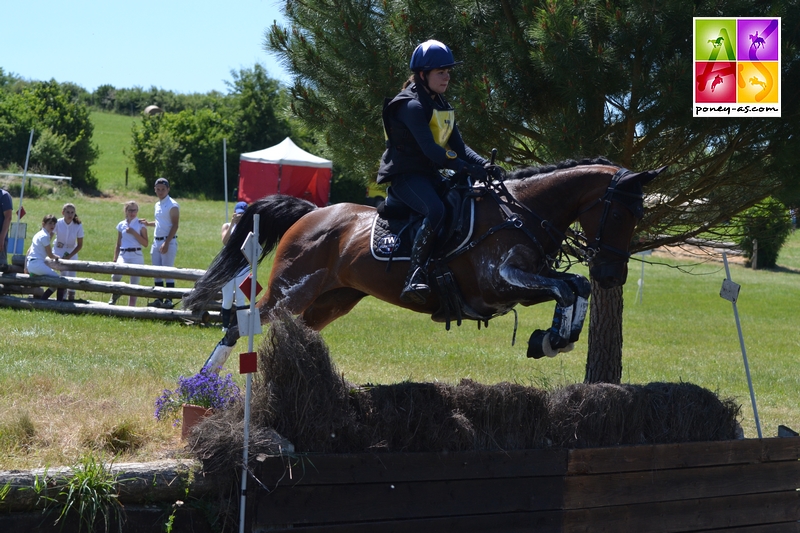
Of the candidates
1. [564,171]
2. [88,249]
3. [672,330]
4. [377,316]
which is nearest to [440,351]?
[377,316]

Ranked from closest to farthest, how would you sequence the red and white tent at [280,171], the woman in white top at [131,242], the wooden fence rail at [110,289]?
the wooden fence rail at [110,289], the woman in white top at [131,242], the red and white tent at [280,171]

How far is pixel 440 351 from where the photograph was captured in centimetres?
1152

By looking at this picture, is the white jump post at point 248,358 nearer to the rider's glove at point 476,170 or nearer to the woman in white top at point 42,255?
the rider's glove at point 476,170

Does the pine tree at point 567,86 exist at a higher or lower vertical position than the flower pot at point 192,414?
higher

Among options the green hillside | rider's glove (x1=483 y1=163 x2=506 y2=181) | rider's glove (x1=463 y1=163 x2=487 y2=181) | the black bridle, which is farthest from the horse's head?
the green hillside

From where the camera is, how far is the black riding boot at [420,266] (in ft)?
17.7

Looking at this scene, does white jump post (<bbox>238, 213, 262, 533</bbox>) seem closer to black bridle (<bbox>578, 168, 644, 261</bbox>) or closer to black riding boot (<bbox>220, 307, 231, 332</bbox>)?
black riding boot (<bbox>220, 307, 231, 332</bbox>)

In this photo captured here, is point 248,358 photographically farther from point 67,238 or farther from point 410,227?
point 67,238

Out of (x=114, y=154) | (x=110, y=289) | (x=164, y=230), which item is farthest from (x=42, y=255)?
(x=114, y=154)

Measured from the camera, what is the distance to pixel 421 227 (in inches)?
214

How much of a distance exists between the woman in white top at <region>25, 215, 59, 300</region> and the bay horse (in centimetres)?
722

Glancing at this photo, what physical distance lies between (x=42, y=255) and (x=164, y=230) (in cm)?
182

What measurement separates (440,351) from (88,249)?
42.7 feet

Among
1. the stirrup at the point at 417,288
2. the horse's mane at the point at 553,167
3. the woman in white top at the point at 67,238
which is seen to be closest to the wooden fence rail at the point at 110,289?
the woman in white top at the point at 67,238
